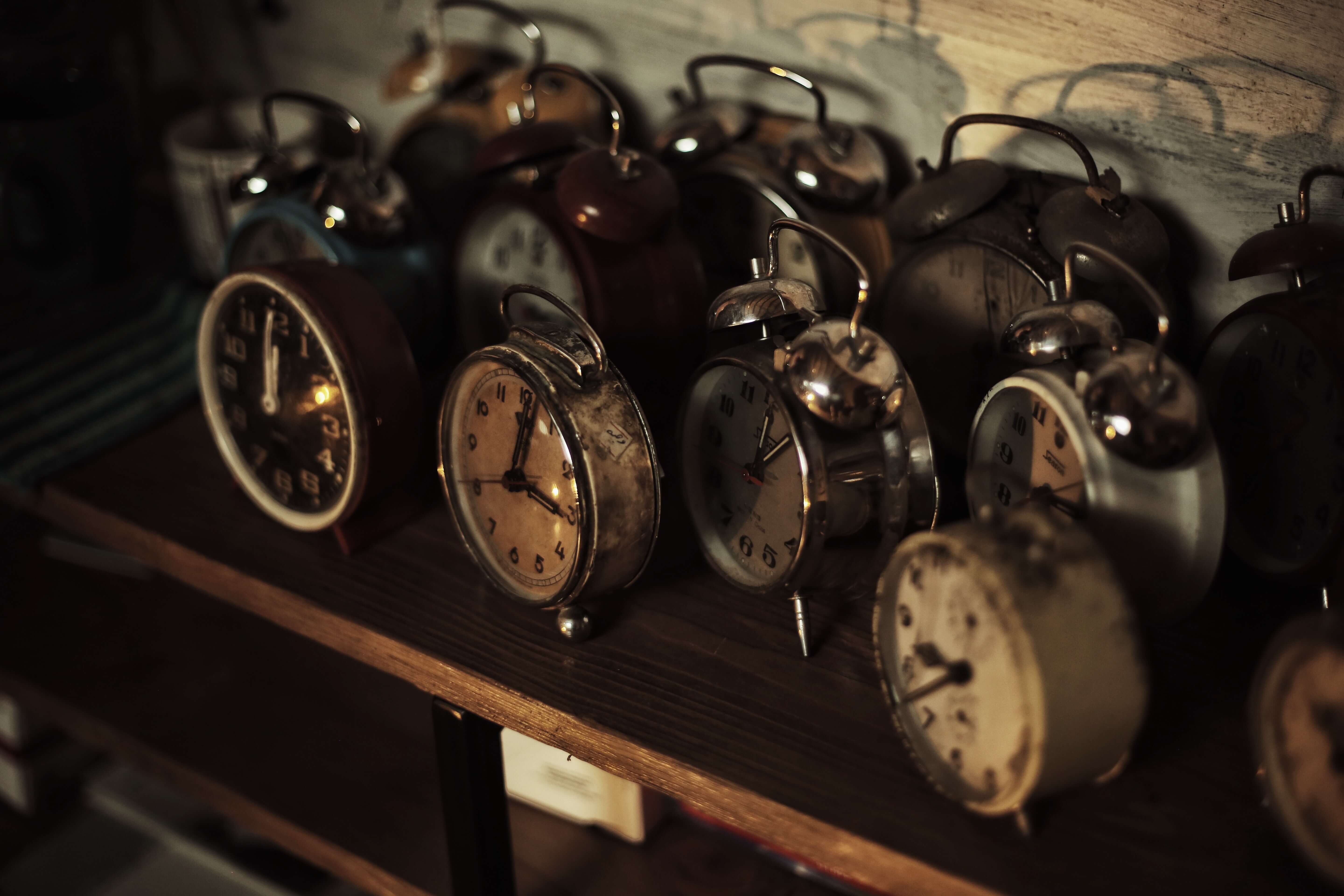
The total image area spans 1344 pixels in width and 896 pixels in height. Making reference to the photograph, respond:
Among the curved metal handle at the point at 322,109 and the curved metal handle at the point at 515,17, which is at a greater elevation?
the curved metal handle at the point at 515,17

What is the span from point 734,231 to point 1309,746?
86 cm

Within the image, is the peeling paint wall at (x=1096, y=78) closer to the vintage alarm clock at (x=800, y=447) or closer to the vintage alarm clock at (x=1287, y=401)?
the vintage alarm clock at (x=1287, y=401)

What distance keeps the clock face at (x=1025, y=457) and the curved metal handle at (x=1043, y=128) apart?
26 centimetres

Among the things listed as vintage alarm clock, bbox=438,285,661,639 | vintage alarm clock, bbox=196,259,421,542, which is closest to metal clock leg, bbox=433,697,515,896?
vintage alarm clock, bbox=438,285,661,639

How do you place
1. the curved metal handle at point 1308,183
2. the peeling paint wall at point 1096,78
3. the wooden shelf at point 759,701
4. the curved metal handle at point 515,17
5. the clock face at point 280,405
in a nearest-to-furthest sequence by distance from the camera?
the wooden shelf at point 759,701, the curved metal handle at point 1308,183, the peeling paint wall at point 1096,78, the clock face at point 280,405, the curved metal handle at point 515,17

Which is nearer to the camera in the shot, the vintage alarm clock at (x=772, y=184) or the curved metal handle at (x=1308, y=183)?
the curved metal handle at (x=1308, y=183)

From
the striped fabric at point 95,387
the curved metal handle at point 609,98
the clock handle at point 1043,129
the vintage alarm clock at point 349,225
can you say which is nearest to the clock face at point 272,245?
the vintage alarm clock at point 349,225

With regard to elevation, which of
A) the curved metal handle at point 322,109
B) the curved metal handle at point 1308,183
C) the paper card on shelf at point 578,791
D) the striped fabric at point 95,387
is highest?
the curved metal handle at point 1308,183

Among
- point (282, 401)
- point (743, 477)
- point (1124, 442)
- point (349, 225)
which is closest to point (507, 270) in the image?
point (349, 225)

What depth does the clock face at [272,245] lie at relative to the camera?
55.4 inches

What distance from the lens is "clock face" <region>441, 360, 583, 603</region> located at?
107 centimetres

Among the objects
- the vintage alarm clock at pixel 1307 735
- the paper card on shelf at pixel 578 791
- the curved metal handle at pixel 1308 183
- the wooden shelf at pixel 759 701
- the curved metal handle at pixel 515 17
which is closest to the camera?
the vintage alarm clock at pixel 1307 735

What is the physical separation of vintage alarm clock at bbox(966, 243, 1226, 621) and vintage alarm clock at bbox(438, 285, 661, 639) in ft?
1.20

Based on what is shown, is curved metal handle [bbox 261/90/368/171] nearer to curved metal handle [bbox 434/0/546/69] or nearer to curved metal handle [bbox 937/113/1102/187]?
curved metal handle [bbox 434/0/546/69]
